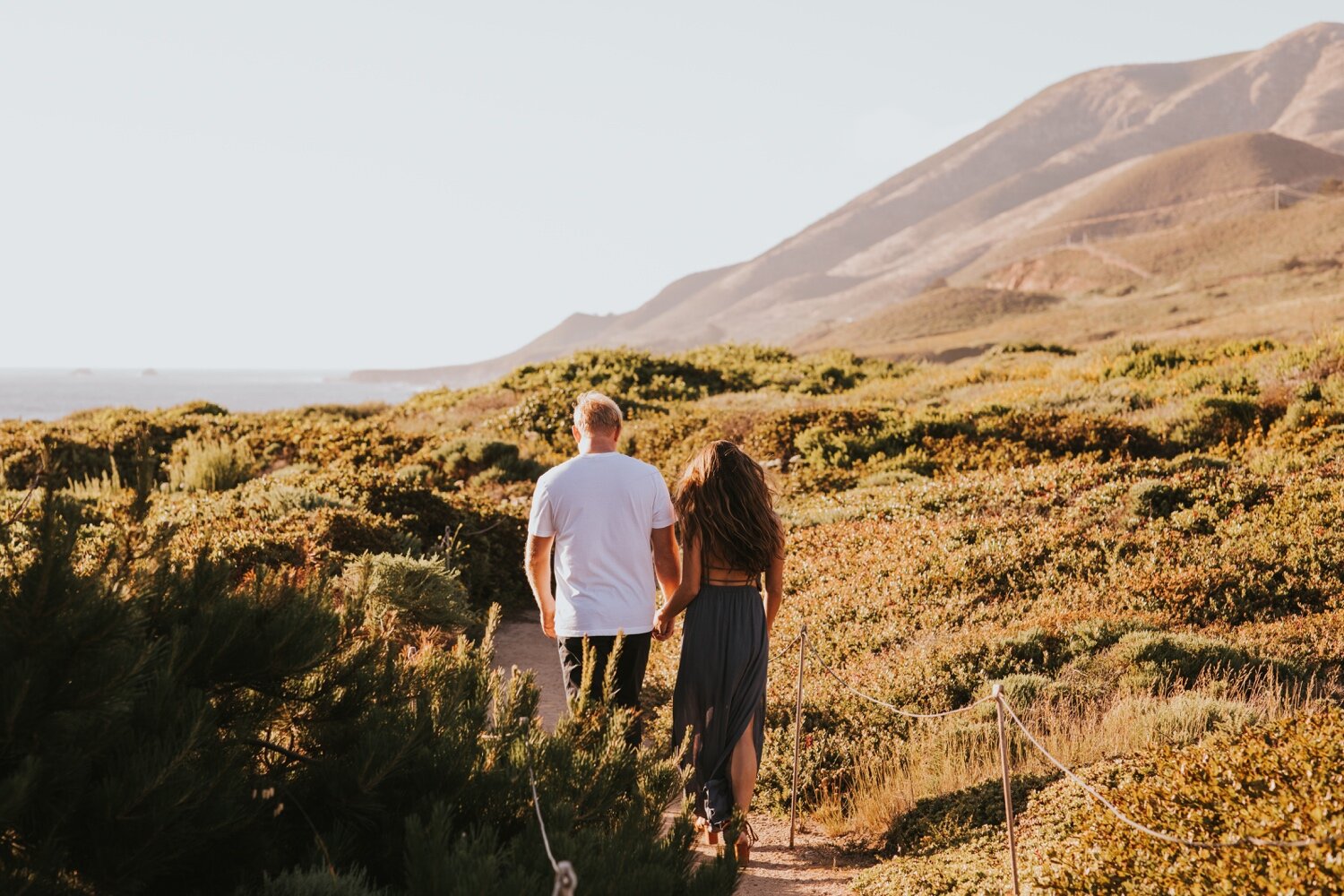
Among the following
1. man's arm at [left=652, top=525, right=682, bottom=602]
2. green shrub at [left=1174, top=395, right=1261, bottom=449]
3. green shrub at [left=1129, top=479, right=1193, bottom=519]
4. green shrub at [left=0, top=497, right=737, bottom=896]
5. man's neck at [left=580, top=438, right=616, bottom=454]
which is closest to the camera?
green shrub at [left=0, top=497, right=737, bottom=896]

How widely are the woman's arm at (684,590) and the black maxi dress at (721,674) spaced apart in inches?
2.2

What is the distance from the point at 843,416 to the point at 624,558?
12.3 meters

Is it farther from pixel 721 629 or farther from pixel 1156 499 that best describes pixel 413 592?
pixel 1156 499

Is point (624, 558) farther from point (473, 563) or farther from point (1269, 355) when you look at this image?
point (1269, 355)

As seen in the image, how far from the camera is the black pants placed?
551cm

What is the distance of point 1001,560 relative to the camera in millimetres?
9609

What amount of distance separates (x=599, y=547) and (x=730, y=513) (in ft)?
2.20

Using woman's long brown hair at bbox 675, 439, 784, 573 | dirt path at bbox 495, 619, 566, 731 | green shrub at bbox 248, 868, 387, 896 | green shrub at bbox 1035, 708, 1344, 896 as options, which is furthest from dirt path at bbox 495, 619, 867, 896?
dirt path at bbox 495, 619, 566, 731

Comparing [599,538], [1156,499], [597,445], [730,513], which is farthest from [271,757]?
[1156,499]

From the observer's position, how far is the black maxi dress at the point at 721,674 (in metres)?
5.57

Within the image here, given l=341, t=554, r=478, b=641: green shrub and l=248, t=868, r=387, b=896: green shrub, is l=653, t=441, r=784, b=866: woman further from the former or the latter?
l=341, t=554, r=478, b=641: green shrub

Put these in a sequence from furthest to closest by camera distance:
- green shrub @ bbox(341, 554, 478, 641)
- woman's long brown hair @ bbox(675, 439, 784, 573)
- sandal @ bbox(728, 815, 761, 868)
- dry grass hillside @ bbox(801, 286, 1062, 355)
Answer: dry grass hillside @ bbox(801, 286, 1062, 355) < green shrub @ bbox(341, 554, 478, 641) < woman's long brown hair @ bbox(675, 439, 784, 573) < sandal @ bbox(728, 815, 761, 868)

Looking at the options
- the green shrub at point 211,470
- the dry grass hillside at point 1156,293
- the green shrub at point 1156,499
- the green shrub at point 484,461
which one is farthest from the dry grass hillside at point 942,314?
the green shrub at point 1156,499

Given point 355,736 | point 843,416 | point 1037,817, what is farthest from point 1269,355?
point 355,736
